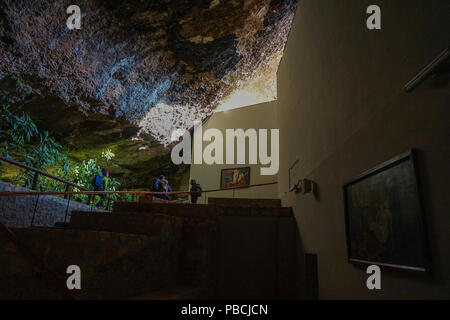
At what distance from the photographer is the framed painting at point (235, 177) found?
938cm

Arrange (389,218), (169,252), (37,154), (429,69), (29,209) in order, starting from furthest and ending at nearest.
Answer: (37,154) < (29,209) < (169,252) < (389,218) < (429,69)

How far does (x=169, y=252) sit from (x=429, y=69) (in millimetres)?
3246

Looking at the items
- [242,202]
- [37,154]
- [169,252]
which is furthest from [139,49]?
[169,252]

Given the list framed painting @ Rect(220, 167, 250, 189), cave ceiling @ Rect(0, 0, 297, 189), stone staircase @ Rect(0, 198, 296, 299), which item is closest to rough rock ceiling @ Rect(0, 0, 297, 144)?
cave ceiling @ Rect(0, 0, 297, 189)

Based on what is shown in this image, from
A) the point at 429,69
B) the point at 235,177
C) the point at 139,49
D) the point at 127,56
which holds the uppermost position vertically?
the point at 139,49

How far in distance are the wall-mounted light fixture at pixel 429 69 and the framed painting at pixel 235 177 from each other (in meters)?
7.73

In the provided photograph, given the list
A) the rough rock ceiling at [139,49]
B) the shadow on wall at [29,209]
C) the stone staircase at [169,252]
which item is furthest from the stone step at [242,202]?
the rough rock ceiling at [139,49]

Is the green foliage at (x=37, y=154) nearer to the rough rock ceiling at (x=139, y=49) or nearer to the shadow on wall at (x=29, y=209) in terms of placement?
the rough rock ceiling at (x=139, y=49)

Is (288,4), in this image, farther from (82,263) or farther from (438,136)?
(82,263)

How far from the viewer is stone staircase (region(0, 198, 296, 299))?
2451 millimetres

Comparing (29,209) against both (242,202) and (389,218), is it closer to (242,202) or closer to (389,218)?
(242,202)

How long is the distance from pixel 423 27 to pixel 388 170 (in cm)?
93

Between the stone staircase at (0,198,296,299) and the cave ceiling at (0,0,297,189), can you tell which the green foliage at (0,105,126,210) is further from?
the stone staircase at (0,198,296,299)

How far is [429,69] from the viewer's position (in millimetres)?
1442
